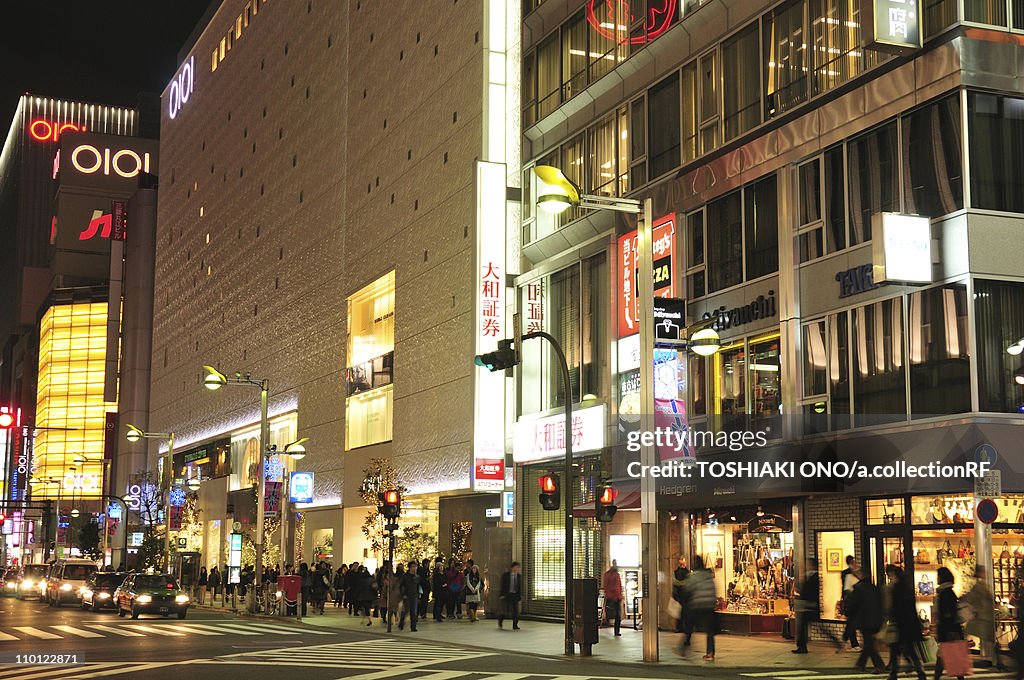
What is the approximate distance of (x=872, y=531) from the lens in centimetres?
2562

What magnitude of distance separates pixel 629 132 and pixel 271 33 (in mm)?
42504

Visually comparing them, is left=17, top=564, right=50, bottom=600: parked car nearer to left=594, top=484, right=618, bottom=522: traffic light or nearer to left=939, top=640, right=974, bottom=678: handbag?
left=594, top=484, right=618, bottom=522: traffic light

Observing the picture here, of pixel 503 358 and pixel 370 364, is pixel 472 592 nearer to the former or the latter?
pixel 503 358

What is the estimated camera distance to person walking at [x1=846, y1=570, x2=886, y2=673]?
19594 mm

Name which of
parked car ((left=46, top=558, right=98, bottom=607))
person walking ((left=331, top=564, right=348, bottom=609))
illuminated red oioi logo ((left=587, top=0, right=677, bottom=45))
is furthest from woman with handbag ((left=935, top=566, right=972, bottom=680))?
parked car ((left=46, top=558, right=98, bottom=607))

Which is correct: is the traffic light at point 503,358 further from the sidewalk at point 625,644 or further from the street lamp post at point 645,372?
the sidewalk at point 625,644

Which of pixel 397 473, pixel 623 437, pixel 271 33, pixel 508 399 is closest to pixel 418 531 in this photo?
pixel 397 473

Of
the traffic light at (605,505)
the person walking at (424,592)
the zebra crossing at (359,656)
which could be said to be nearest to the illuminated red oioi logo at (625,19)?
the traffic light at (605,505)

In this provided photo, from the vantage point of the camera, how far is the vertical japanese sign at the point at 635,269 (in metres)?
31.7

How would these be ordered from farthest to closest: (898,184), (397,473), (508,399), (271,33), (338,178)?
(271,33), (338,178), (397,473), (508,399), (898,184)

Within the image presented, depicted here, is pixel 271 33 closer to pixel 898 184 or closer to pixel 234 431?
pixel 234 431

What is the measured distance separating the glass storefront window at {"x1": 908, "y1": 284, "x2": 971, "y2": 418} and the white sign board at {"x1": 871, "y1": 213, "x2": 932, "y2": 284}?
60 cm

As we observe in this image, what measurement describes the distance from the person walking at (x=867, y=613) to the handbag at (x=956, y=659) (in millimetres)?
1296

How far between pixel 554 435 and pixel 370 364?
17342mm
